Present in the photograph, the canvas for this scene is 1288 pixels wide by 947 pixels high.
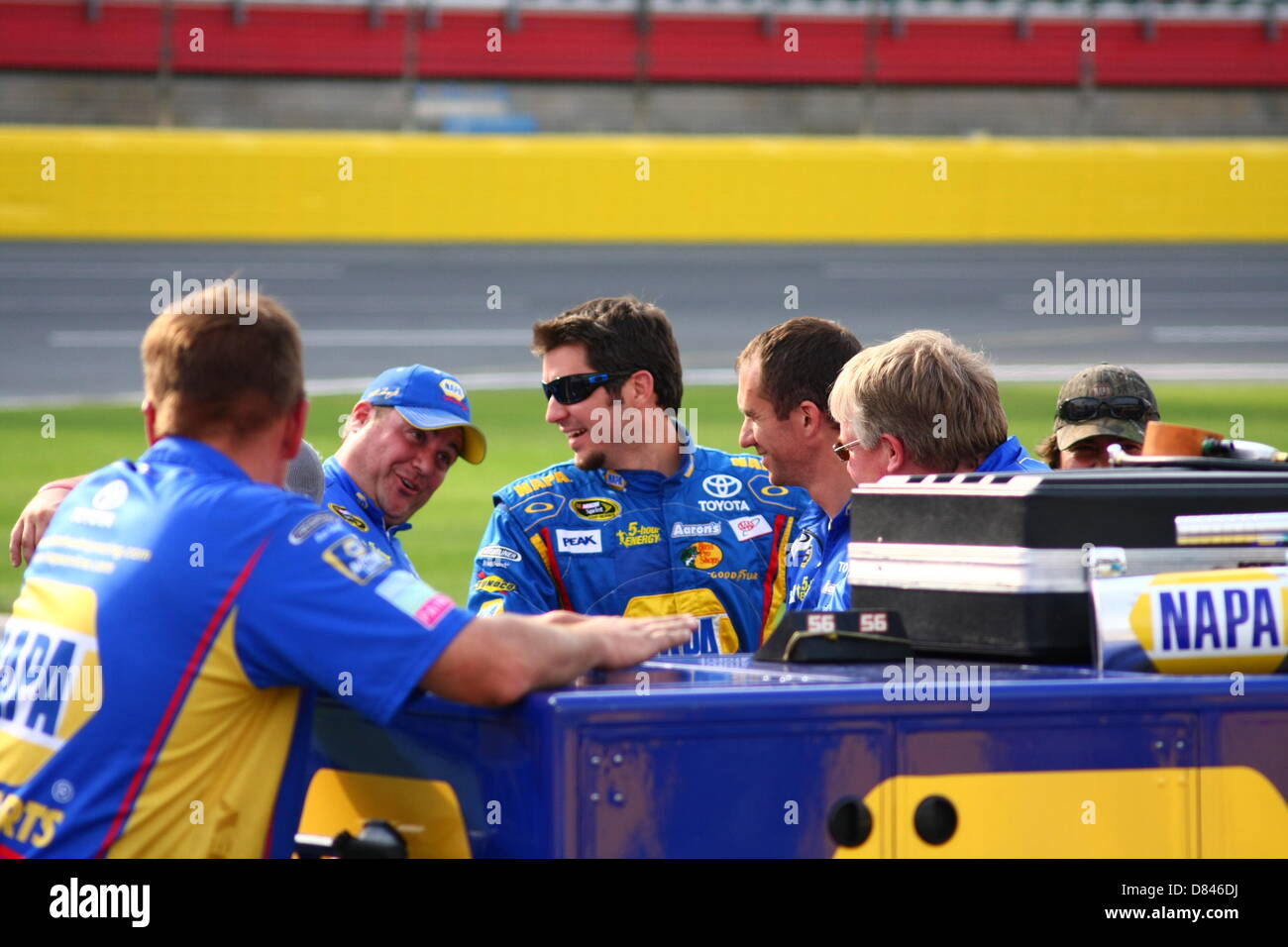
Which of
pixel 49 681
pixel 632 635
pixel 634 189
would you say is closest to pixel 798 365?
pixel 632 635

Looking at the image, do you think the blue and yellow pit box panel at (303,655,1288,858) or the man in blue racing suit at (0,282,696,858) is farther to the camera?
the man in blue racing suit at (0,282,696,858)

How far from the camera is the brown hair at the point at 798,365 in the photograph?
4871 millimetres

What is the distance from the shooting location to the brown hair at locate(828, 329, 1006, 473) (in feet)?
12.5

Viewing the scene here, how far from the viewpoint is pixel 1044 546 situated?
3059mm

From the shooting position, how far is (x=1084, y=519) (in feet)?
10.0

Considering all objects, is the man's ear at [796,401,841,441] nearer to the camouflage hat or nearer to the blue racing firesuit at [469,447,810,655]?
the blue racing firesuit at [469,447,810,655]

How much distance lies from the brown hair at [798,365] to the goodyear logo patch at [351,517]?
1.24 metres

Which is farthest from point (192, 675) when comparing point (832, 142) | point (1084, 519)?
point (832, 142)

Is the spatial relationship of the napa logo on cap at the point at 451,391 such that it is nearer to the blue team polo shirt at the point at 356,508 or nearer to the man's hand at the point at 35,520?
the blue team polo shirt at the point at 356,508

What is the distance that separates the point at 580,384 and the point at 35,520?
72.7 inches

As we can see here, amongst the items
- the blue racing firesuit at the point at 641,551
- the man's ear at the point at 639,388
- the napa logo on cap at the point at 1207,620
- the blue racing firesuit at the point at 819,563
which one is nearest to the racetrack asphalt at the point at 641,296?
the man's ear at the point at 639,388

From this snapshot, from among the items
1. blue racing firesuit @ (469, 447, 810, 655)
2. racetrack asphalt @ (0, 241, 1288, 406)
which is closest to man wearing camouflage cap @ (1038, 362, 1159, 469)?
blue racing firesuit @ (469, 447, 810, 655)

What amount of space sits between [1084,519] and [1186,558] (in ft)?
0.68

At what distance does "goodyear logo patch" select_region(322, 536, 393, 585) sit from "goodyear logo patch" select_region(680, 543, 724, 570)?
88.6 inches
